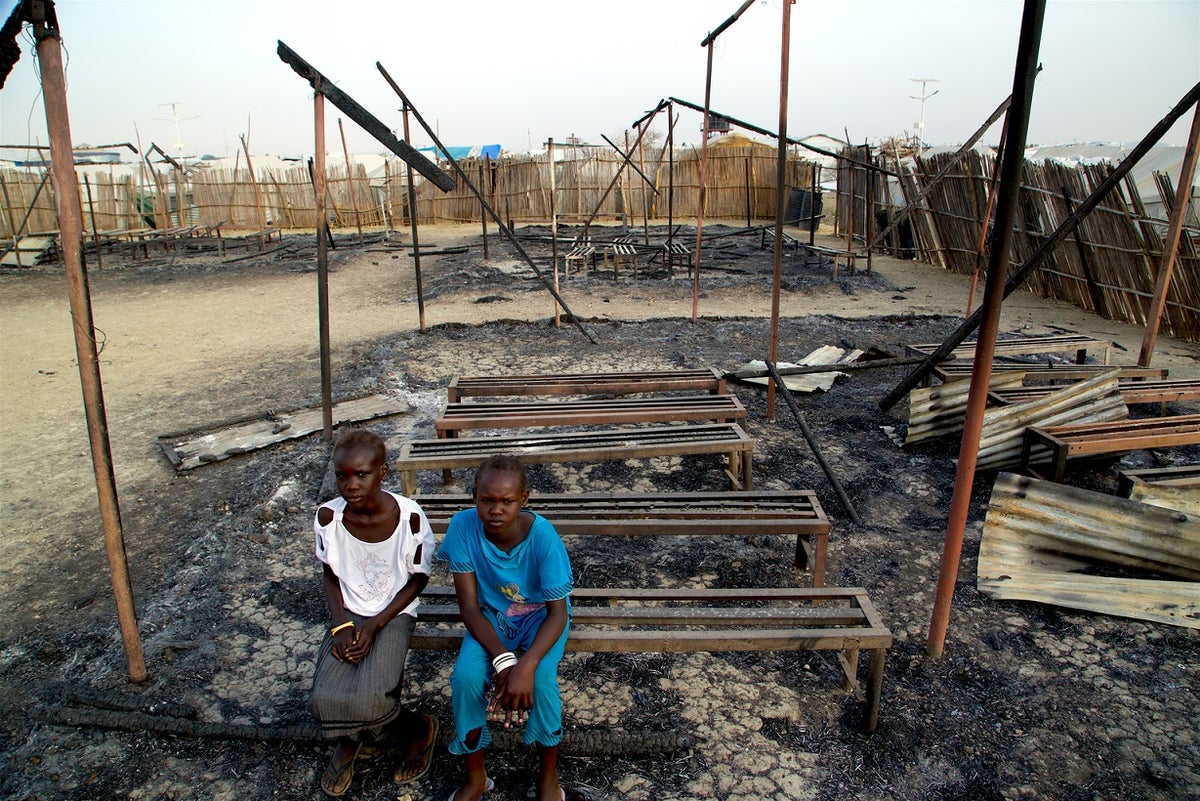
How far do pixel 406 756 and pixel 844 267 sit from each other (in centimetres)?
1319

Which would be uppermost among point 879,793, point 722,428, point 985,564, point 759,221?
point 759,221

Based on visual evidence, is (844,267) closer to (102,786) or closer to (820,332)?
(820,332)

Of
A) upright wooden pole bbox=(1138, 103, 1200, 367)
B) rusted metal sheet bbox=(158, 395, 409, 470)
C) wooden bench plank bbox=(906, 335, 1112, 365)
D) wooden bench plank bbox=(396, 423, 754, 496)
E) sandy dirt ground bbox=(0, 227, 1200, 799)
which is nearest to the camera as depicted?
sandy dirt ground bbox=(0, 227, 1200, 799)

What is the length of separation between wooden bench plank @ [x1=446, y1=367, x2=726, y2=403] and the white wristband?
3.00m

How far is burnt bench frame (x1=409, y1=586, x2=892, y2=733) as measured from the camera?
7.99ft

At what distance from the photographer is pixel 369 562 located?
2.46m

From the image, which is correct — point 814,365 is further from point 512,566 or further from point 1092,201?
point 512,566

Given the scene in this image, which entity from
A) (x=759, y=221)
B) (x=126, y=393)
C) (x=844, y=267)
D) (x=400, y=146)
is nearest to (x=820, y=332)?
(x=400, y=146)

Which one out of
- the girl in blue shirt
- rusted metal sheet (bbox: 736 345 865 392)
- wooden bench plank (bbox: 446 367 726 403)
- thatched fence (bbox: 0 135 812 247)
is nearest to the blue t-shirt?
the girl in blue shirt

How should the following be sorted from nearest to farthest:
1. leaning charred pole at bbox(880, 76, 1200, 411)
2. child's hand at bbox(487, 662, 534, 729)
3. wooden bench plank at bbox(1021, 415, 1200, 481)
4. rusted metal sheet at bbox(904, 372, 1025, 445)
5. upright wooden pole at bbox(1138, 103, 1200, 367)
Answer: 1. child's hand at bbox(487, 662, 534, 729)
2. wooden bench plank at bbox(1021, 415, 1200, 481)
3. leaning charred pole at bbox(880, 76, 1200, 411)
4. rusted metal sheet at bbox(904, 372, 1025, 445)
5. upright wooden pole at bbox(1138, 103, 1200, 367)

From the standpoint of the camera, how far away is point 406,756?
93.5 inches

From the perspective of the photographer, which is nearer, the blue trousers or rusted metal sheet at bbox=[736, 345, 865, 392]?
the blue trousers

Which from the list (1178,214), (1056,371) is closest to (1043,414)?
(1056,371)

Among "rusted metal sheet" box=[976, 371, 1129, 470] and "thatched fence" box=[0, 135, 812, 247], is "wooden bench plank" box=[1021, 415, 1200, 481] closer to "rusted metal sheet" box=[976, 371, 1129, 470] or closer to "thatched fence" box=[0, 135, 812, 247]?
"rusted metal sheet" box=[976, 371, 1129, 470]
